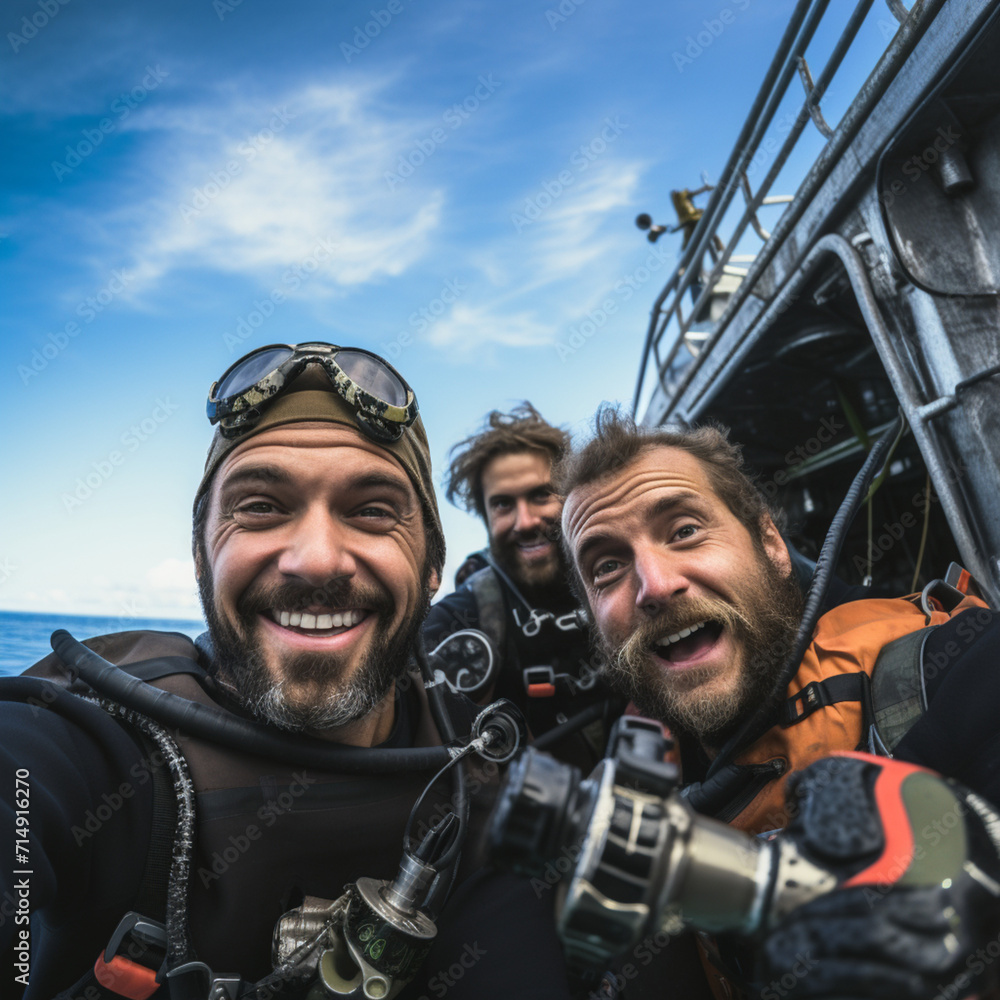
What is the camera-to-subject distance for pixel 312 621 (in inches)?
70.1

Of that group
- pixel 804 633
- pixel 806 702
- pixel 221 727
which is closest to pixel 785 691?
pixel 806 702

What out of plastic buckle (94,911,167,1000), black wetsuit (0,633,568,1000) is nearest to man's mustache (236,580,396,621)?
black wetsuit (0,633,568,1000)

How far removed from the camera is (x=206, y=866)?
1.51 metres

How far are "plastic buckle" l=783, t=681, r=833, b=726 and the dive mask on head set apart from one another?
1.41 meters

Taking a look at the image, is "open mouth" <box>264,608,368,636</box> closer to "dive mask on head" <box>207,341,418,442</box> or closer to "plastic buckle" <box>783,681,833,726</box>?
"dive mask on head" <box>207,341,418,442</box>

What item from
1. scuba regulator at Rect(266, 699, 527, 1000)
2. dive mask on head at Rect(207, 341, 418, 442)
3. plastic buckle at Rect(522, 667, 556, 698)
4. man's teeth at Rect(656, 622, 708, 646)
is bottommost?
scuba regulator at Rect(266, 699, 527, 1000)

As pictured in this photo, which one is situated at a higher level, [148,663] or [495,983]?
[148,663]

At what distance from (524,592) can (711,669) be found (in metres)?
1.86

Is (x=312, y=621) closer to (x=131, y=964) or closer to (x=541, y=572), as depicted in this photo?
(x=131, y=964)

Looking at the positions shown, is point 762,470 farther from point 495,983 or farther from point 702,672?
point 495,983

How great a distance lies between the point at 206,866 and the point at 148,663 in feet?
1.87

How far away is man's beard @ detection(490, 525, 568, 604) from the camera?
11.8 feet

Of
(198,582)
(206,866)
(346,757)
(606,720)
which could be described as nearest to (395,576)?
(346,757)

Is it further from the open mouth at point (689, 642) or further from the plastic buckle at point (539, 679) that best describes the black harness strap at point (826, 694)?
the plastic buckle at point (539, 679)
